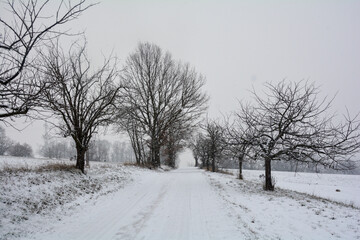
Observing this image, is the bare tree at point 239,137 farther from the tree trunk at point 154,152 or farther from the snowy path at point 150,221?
the tree trunk at point 154,152

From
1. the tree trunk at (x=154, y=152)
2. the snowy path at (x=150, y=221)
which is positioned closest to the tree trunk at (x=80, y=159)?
the snowy path at (x=150, y=221)

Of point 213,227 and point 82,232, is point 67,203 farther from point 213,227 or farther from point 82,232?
point 213,227

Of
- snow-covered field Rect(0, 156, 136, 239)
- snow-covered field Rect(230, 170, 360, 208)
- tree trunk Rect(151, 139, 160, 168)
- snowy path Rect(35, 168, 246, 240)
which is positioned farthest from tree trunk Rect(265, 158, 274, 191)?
tree trunk Rect(151, 139, 160, 168)

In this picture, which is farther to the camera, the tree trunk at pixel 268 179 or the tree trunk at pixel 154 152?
the tree trunk at pixel 154 152

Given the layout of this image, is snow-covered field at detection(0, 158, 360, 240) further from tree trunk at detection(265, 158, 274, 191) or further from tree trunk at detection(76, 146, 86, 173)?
tree trunk at detection(265, 158, 274, 191)

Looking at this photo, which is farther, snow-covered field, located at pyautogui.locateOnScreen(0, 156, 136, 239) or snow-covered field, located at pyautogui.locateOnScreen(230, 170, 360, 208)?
snow-covered field, located at pyautogui.locateOnScreen(230, 170, 360, 208)

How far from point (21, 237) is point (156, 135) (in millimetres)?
20443

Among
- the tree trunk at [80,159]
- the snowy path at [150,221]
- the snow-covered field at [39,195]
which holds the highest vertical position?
the tree trunk at [80,159]

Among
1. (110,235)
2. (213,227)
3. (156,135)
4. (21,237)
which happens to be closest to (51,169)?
(21,237)

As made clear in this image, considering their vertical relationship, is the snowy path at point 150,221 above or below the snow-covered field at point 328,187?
above

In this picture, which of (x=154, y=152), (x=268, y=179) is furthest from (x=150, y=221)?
(x=154, y=152)

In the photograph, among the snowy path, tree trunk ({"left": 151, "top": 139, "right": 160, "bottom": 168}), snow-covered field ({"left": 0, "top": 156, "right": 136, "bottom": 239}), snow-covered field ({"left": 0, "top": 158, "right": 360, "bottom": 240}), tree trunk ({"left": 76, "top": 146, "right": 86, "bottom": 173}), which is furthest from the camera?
tree trunk ({"left": 151, "top": 139, "right": 160, "bottom": 168})

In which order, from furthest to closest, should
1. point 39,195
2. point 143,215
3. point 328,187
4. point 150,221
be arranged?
point 328,187
point 39,195
point 143,215
point 150,221

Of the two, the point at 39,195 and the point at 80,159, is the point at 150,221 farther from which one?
A: the point at 80,159
